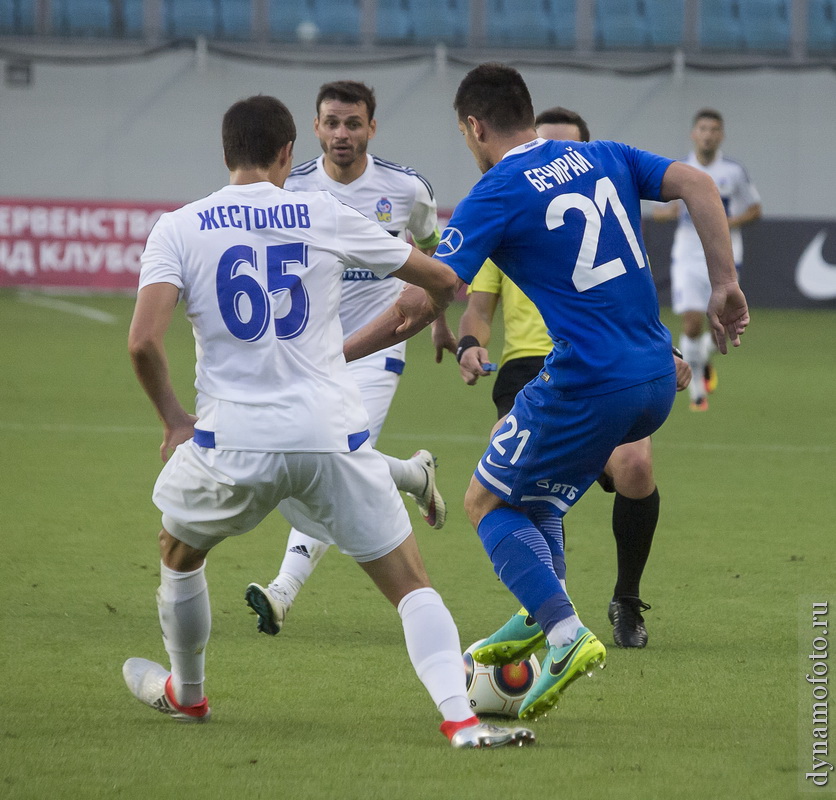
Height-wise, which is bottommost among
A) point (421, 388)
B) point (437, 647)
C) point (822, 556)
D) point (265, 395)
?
point (421, 388)

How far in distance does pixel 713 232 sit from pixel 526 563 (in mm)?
1158

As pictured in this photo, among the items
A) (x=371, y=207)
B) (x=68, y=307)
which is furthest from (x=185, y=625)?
(x=68, y=307)

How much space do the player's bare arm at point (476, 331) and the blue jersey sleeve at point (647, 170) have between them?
3.10 ft

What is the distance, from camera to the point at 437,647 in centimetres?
395

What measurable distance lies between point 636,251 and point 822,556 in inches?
118

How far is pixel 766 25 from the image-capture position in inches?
995

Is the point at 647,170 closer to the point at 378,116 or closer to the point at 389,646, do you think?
the point at 389,646

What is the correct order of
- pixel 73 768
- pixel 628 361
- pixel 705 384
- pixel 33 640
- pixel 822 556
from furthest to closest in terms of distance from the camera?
pixel 705 384
pixel 822 556
pixel 33 640
pixel 628 361
pixel 73 768

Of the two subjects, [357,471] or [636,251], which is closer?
[357,471]

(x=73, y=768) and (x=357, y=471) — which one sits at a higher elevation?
(x=357, y=471)

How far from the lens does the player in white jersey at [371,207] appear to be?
608cm

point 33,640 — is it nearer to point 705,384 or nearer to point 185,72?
point 705,384

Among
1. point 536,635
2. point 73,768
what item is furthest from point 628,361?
point 73,768

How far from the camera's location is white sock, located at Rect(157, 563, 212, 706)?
13.7 ft
